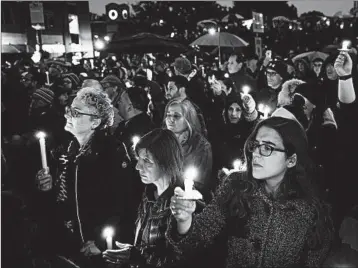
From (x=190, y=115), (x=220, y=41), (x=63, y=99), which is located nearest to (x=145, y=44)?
(x=220, y=41)

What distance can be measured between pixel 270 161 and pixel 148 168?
89 centimetres

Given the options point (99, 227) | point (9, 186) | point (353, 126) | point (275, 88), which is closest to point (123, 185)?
point (99, 227)

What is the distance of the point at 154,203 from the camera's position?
3.00 meters

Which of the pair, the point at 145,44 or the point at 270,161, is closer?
the point at 270,161

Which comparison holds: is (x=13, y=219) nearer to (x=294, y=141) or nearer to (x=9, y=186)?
(x=294, y=141)

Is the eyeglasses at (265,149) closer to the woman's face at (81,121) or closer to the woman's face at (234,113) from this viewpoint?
the woman's face at (81,121)

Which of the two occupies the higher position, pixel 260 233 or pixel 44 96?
pixel 44 96

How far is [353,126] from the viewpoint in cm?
445

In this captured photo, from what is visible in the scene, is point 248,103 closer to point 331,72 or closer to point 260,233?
point 331,72

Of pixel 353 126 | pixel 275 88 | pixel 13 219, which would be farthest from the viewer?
pixel 275 88

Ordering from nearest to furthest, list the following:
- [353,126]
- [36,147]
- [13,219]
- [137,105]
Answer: [13,219] < [353,126] < [137,105] < [36,147]

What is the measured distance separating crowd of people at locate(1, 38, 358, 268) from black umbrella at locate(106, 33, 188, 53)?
16.9ft

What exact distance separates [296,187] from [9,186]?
15.5ft

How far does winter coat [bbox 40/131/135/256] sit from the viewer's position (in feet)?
11.4
